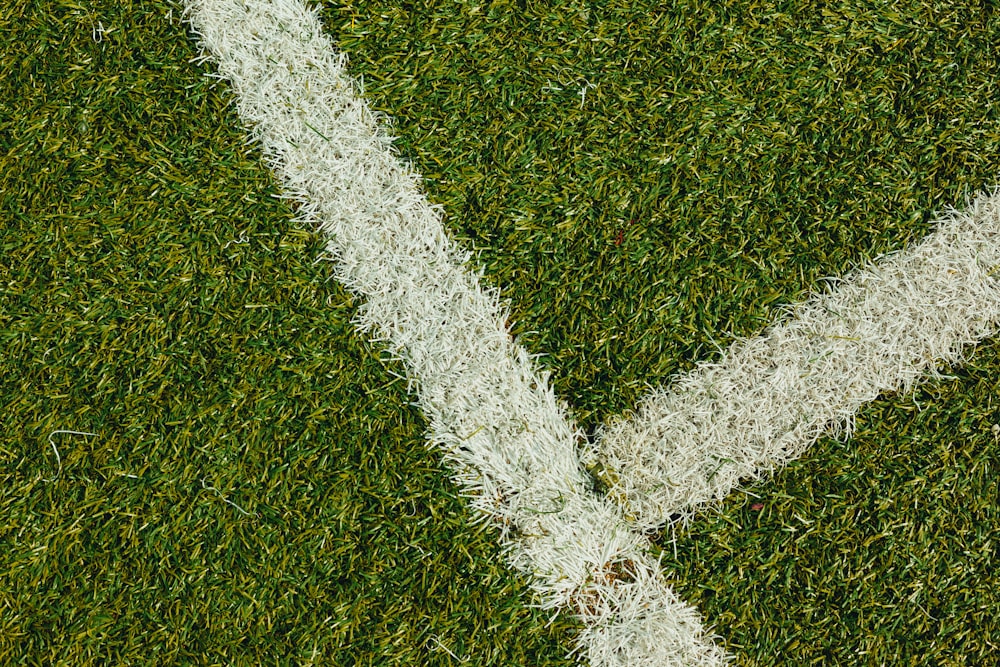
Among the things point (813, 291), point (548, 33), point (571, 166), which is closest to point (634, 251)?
point (571, 166)

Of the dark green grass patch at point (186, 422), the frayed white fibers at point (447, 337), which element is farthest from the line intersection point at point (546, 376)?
the dark green grass patch at point (186, 422)

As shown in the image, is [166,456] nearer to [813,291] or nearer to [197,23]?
[197,23]

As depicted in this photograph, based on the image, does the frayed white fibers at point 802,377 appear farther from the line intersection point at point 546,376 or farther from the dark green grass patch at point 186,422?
the dark green grass patch at point 186,422

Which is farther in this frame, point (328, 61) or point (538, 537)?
point (328, 61)

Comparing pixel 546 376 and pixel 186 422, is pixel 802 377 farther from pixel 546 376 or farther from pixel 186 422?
pixel 186 422

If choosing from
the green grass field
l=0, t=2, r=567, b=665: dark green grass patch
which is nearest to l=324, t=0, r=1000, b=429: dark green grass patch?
the green grass field
